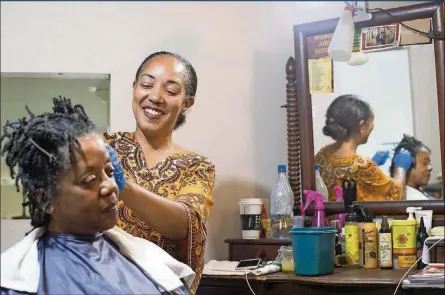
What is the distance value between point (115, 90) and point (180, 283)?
4.58 ft

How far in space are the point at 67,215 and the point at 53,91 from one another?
1.69m

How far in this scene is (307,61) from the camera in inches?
95.8

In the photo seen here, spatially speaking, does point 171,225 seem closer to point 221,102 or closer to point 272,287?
point 272,287

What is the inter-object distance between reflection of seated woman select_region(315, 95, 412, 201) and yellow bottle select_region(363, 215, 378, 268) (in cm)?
20

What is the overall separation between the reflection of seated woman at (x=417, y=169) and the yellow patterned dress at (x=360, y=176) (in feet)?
0.14

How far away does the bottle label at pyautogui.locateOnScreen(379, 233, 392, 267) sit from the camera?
2047 mm

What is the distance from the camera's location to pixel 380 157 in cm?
232

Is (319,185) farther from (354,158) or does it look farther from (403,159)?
(403,159)

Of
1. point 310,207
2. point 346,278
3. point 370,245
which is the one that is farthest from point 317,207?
point 346,278

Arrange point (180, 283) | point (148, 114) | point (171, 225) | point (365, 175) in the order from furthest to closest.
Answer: point (365, 175), point (148, 114), point (171, 225), point (180, 283)

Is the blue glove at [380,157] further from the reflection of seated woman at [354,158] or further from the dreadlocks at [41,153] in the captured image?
the dreadlocks at [41,153]

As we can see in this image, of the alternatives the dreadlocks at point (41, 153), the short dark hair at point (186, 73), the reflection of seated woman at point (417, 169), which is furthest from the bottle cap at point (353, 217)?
the dreadlocks at point (41, 153)

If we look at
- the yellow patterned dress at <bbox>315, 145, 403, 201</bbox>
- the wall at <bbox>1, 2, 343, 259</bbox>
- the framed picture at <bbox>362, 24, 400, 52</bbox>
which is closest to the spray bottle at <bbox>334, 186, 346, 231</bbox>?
the yellow patterned dress at <bbox>315, 145, 403, 201</bbox>

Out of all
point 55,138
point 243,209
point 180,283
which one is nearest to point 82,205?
point 55,138
